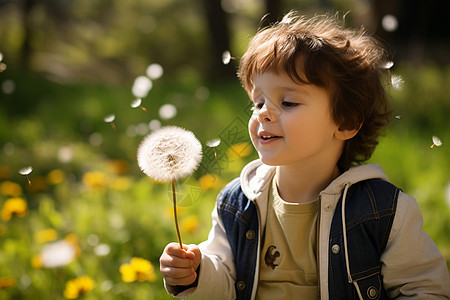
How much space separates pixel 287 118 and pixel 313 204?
0.93ft

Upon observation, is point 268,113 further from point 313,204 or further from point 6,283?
point 6,283

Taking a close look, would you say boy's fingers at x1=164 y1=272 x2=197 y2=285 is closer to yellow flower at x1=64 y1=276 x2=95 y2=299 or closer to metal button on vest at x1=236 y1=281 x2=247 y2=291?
metal button on vest at x1=236 y1=281 x2=247 y2=291

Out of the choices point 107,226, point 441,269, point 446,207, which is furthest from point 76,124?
point 441,269

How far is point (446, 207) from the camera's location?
7.41 feet

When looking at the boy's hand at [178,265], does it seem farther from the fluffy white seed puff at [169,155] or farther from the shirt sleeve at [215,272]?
the fluffy white seed puff at [169,155]

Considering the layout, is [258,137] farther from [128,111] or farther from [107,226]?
[128,111]

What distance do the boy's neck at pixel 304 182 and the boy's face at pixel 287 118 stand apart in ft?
0.32

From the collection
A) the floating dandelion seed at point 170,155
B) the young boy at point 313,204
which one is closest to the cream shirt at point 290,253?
the young boy at point 313,204

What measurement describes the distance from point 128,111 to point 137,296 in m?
2.49

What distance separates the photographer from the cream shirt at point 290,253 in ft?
4.51

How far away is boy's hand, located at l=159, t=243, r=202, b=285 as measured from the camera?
4.14ft

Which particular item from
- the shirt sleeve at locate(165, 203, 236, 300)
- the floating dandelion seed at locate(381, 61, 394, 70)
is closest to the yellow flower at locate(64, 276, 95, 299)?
the shirt sleeve at locate(165, 203, 236, 300)

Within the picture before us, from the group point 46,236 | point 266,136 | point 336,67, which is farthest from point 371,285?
point 46,236

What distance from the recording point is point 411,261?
1.26 m
